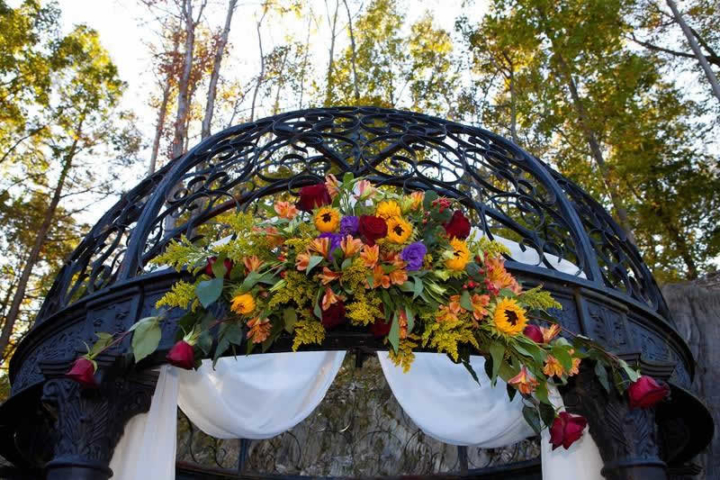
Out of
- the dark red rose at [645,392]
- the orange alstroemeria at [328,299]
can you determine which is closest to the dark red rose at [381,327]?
the orange alstroemeria at [328,299]

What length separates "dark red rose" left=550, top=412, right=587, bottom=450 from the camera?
104 inches

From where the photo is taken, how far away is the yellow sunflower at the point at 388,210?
265cm

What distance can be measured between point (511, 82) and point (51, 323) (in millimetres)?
9938

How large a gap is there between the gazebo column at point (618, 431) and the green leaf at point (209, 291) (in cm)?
177

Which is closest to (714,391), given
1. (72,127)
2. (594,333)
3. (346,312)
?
(594,333)

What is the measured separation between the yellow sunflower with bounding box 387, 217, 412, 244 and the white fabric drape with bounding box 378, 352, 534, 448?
1.81 meters

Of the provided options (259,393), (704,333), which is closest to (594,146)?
(704,333)

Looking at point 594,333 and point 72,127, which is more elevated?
point 72,127

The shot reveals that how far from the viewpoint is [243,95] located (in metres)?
13.4

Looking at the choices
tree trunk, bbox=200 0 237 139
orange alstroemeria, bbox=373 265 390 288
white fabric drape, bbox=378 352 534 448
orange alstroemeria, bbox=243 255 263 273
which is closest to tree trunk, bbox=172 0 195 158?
tree trunk, bbox=200 0 237 139

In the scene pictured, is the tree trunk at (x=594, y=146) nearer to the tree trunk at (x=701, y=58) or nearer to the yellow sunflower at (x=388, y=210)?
the tree trunk at (x=701, y=58)

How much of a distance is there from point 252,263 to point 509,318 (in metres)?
1.11

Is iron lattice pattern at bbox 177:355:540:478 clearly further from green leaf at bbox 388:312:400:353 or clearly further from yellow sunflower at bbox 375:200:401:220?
yellow sunflower at bbox 375:200:401:220

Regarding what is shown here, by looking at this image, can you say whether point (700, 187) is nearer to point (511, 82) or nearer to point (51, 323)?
point (511, 82)
